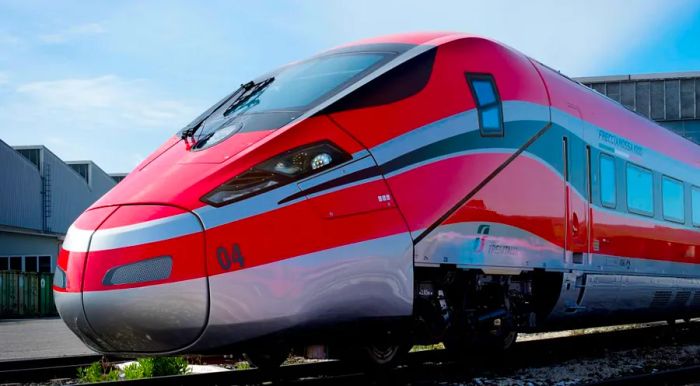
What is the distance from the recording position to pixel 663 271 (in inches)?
383

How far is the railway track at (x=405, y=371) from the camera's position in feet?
21.9

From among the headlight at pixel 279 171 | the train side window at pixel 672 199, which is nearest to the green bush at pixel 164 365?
the headlight at pixel 279 171

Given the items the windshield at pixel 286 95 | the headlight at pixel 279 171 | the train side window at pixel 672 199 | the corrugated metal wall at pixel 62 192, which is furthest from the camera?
the corrugated metal wall at pixel 62 192

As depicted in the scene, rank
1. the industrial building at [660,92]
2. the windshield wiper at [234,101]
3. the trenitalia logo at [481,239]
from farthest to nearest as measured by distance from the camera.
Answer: the industrial building at [660,92] → the windshield wiper at [234,101] → the trenitalia logo at [481,239]

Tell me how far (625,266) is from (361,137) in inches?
170

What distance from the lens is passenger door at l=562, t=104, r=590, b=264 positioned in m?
7.51

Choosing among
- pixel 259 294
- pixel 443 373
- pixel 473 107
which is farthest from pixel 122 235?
pixel 443 373

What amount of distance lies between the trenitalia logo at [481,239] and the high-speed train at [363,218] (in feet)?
0.06

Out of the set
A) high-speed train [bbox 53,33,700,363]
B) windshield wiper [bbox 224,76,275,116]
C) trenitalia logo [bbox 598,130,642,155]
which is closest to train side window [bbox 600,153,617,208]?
high-speed train [bbox 53,33,700,363]

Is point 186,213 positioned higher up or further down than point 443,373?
higher up

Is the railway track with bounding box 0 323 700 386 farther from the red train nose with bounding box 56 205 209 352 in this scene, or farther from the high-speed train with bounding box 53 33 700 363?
the red train nose with bounding box 56 205 209 352

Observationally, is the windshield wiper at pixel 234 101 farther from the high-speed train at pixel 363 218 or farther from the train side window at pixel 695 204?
the train side window at pixel 695 204

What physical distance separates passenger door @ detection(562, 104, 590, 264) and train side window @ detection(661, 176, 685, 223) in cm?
262

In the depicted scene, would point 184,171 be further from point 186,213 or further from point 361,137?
point 361,137
